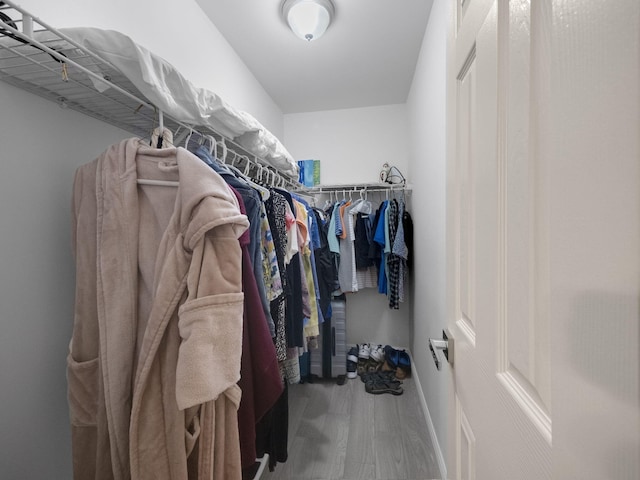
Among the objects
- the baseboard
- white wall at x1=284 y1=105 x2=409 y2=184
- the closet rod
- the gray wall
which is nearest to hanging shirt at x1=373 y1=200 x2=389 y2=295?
the closet rod

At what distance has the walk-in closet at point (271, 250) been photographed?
0.80 feet

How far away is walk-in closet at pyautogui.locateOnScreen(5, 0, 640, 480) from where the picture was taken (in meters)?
0.24

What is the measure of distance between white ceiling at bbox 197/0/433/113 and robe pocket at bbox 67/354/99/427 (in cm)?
190

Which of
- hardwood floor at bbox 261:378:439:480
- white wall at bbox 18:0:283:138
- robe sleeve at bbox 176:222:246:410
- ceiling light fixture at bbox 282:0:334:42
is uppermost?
ceiling light fixture at bbox 282:0:334:42

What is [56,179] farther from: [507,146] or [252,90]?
[252,90]

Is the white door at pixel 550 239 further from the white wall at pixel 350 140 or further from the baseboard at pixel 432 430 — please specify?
the white wall at pixel 350 140

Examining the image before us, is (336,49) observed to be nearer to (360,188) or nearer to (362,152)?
(362,152)

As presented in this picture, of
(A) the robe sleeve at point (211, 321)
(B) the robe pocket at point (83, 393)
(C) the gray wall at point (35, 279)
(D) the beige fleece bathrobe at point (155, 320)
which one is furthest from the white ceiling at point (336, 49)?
(B) the robe pocket at point (83, 393)

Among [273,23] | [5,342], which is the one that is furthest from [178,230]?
[273,23]

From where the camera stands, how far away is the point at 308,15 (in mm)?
1620

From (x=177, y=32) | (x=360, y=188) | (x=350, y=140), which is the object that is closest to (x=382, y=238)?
(x=360, y=188)

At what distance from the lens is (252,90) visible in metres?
2.32

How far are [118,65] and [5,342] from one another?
0.80 meters

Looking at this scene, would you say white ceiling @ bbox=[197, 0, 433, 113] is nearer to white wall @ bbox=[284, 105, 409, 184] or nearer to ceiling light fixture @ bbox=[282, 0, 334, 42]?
ceiling light fixture @ bbox=[282, 0, 334, 42]
